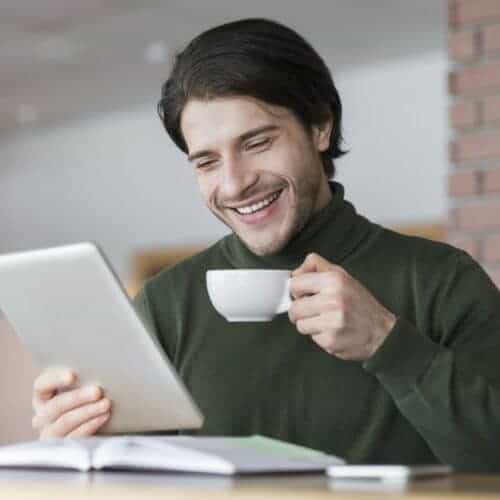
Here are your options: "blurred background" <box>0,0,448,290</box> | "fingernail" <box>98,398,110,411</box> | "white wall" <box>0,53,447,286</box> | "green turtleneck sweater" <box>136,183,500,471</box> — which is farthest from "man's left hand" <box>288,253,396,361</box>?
"white wall" <box>0,53,447,286</box>

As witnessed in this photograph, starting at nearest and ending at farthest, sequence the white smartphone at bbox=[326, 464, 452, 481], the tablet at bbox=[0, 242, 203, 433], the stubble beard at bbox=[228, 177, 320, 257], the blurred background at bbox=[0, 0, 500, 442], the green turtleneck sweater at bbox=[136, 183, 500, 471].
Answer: the white smartphone at bbox=[326, 464, 452, 481], the tablet at bbox=[0, 242, 203, 433], the green turtleneck sweater at bbox=[136, 183, 500, 471], the stubble beard at bbox=[228, 177, 320, 257], the blurred background at bbox=[0, 0, 500, 442]

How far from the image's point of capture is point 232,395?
1.78 metres

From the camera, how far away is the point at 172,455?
1151mm

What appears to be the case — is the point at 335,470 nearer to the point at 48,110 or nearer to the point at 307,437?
the point at 307,437

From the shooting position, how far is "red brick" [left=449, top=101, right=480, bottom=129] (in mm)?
3451

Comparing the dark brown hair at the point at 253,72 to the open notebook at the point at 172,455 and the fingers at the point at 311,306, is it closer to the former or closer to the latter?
the fingers at the point at 311,306

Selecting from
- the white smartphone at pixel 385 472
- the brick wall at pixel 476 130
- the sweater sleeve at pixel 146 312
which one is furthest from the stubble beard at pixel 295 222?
the brick wall at pixel 476 130

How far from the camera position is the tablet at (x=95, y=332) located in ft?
4.62

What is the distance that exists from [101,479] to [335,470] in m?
0.20

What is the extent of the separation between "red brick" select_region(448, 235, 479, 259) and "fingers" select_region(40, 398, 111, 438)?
2.05m

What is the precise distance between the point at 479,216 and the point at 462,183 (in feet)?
0.34

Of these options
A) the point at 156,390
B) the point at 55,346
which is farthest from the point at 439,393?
the point at 55,346

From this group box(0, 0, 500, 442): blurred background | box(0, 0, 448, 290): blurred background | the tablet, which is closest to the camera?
the tablet

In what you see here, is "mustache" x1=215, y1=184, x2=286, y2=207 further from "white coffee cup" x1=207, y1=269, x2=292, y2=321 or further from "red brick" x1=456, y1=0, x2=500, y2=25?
"red brick" x1=456, y1=0, x2=500, y2=25
